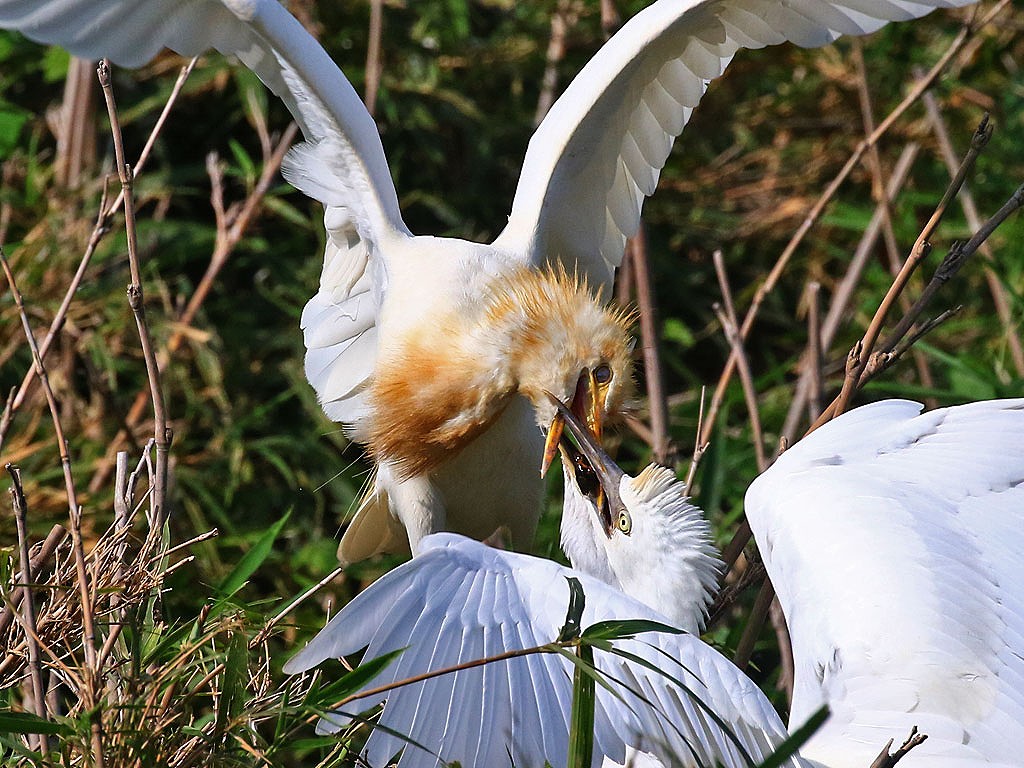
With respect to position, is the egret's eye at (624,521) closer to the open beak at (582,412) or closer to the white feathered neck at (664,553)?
the white feathered neck at (664,553)

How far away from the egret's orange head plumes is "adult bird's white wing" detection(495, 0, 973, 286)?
16cm

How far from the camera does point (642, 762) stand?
1.40m

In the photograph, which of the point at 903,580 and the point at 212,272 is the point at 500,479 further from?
the point at 212,272

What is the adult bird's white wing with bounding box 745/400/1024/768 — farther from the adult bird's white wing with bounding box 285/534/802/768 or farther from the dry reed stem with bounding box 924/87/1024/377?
the dry reed stem with bounding box 924/87/1024/377

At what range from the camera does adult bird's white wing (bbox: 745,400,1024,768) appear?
134 centimetres

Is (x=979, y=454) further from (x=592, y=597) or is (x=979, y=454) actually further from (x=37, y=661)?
(x=37, y=661)

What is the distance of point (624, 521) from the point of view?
1646mm

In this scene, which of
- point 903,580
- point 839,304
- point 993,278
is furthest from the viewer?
point 993,278

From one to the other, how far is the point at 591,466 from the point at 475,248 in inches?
13.9

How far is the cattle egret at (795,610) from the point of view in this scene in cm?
120

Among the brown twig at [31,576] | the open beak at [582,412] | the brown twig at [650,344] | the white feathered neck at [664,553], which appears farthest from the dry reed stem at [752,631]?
the brown twig at [31,576]

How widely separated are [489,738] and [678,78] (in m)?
1.09

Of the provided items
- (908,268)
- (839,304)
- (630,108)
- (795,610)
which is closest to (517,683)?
(795,610)

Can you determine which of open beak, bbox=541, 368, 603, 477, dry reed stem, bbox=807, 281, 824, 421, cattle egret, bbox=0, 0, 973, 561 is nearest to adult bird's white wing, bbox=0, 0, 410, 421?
cattle egret, bbox=0, 0, 973, 561
